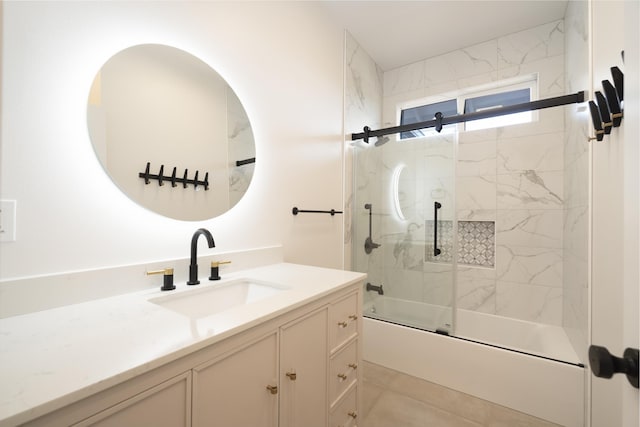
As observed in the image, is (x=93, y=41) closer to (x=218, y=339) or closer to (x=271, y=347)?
(x=218, y=339)

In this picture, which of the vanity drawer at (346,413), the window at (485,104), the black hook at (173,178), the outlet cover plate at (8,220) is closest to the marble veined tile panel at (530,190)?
the window at (485,104)

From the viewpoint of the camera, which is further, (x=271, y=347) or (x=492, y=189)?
(x=492, y=189)

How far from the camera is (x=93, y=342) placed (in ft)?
2.00

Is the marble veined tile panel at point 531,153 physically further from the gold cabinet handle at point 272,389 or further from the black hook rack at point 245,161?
the gold cabinet handle at point 272,389

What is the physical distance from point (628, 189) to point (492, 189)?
7.57 feet

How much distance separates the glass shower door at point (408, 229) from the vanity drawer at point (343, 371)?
3.49 ft

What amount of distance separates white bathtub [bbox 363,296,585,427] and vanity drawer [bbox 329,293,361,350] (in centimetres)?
105

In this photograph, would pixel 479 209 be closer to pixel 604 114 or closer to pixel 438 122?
pixel 438 122

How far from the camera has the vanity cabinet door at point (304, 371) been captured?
2.92 ft

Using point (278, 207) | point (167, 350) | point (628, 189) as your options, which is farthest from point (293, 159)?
point (628, 189)

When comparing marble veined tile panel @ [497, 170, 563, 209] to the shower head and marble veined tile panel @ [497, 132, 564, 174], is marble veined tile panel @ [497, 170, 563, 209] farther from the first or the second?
the shower head

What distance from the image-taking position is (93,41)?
944mm

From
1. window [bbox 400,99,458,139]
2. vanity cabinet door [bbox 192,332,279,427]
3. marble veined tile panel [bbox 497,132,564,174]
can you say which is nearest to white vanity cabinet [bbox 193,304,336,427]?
vanity cabinet door [bbox 192,332,279,427]

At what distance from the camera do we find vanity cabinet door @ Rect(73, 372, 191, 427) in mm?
499
